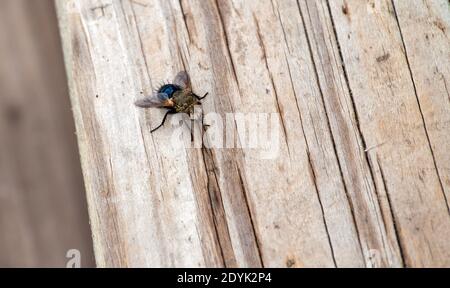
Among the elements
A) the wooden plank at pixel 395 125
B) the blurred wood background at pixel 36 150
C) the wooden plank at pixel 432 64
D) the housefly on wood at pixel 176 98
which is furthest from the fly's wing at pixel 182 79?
the blurred wood background at pixel 36 150

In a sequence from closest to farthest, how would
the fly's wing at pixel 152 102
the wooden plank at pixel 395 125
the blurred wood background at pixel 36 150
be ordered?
1. the wooden plank at pixel 395 125
2. the fly's wing at pixel 152 102
3. the blurred wood background at pixel 36 150

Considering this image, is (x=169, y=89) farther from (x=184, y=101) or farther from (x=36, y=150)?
(x=36, y=150)

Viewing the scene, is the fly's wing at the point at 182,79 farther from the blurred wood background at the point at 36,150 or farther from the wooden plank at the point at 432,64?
the blurred wood background at the point at 36,150

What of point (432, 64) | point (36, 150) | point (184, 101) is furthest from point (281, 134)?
point (36, 150)

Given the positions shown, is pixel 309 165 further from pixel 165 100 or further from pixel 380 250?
pixel 165 100
